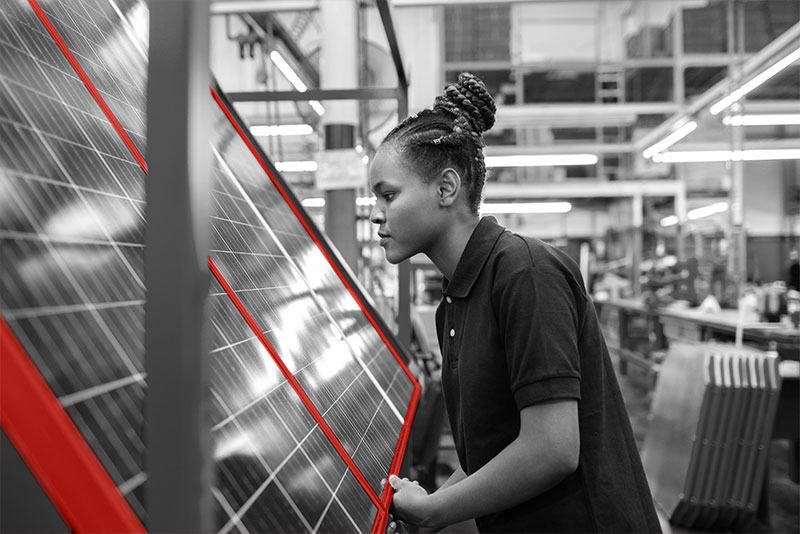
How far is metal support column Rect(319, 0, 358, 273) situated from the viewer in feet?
13.5

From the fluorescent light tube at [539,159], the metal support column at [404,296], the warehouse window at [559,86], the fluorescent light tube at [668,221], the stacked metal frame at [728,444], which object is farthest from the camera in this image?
the fluorescent light tube at [668,221]

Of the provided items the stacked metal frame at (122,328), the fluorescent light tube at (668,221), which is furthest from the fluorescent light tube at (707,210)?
the stacked metal frame at (122,328)

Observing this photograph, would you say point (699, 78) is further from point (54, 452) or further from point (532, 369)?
point (54, 452)

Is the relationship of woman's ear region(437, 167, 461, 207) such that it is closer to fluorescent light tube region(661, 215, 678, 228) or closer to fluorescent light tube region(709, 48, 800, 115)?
fluorescent light tube region(709, 48, 800, 115)

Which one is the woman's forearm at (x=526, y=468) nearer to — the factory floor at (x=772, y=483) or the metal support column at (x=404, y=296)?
the factory floor at (x=772, y=483)

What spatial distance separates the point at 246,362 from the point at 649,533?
864 millimetres

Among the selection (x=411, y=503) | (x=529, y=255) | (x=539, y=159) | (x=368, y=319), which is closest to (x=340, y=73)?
(x=368, y=319)

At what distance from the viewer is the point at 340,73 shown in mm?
4184

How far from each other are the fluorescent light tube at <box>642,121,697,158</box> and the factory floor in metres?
3.56

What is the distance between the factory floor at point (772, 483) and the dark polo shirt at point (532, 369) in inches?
57.7

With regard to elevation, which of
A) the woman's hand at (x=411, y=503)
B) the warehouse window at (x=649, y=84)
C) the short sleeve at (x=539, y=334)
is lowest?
the woman's hand at (x=411, y=503)

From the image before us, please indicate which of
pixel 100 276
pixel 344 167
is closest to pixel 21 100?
pixel 100 276

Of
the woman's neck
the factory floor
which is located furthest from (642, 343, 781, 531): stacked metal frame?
the woman's neck

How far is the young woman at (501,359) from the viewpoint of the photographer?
3.88 ft
